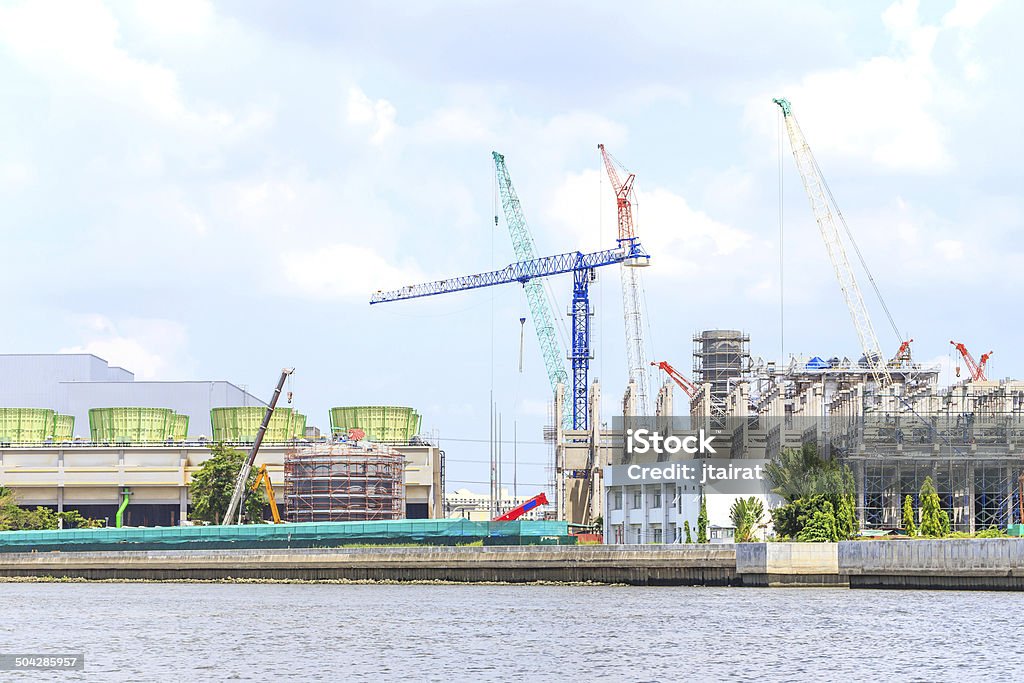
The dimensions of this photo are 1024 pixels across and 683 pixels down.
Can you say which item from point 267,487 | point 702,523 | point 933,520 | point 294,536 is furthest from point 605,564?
point 267,487

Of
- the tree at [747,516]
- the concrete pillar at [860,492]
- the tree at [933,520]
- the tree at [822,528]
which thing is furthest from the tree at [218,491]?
the tree at [933,520]

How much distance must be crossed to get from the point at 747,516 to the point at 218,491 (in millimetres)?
70710

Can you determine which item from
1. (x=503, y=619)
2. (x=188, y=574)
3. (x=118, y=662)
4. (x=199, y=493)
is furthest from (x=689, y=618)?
(x=199, y=493)

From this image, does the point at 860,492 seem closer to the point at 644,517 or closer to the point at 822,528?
the point at 644,517

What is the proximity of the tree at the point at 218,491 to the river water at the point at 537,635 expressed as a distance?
71.7m

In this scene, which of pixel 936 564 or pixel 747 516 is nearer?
pixel 936 564

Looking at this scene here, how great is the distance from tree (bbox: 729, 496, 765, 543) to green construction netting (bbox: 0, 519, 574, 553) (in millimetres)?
17838

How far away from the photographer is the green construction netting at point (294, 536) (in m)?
154

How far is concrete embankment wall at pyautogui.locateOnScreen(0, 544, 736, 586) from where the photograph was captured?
402 ft

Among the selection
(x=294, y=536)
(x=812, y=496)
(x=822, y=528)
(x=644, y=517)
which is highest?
(x=812, y=496)

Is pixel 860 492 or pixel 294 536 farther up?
pixel 860 492

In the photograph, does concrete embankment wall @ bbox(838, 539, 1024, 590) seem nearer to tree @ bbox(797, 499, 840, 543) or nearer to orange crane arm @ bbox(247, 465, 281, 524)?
tree @ bbox(797, 499, 840, 543)

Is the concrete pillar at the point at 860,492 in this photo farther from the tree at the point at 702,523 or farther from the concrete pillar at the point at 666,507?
the concrete pillar at the point at 666,507

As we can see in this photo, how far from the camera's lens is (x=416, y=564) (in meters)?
137
